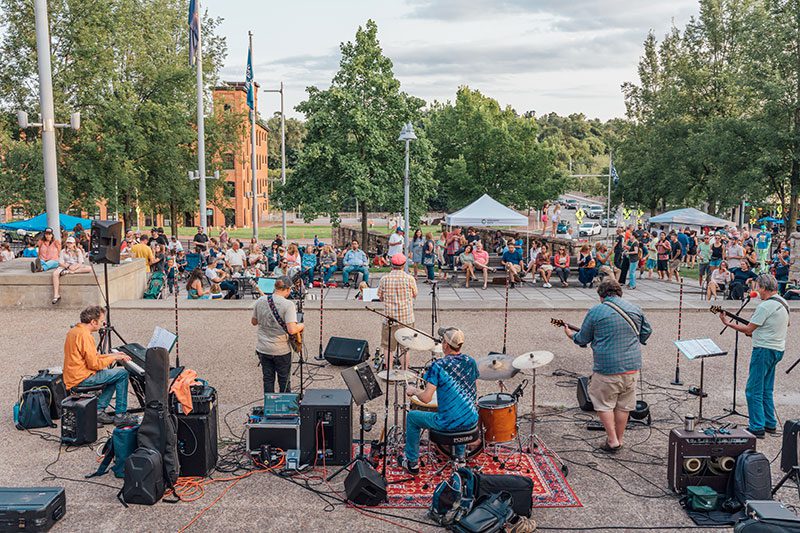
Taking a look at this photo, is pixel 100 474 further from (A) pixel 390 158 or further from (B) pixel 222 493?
(A) pixel 390 158

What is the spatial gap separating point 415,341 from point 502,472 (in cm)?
177

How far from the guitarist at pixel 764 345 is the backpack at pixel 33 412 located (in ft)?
28.7

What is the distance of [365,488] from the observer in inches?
266

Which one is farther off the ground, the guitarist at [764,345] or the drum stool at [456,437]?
the guitarist at [764,345]

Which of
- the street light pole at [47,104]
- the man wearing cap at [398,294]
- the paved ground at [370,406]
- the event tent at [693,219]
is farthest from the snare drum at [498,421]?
the event tent at [693,219]

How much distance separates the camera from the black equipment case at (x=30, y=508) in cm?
604

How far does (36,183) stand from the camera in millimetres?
31031

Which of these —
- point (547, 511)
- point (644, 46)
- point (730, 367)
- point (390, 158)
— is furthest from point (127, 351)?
point (644, 46)

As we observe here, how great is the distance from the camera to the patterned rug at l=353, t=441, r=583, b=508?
22.7ft

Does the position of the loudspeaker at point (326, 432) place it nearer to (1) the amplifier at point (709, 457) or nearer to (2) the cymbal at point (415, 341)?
(2) the cymbal at point (415, 341)

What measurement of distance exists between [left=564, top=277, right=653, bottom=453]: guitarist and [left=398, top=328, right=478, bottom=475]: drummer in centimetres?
164

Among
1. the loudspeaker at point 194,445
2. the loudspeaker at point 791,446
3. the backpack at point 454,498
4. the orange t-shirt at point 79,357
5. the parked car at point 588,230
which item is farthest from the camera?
the parked car at point 588,230

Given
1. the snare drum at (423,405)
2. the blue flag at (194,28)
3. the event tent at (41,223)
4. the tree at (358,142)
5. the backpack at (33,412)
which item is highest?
the blue flag at (194,28)

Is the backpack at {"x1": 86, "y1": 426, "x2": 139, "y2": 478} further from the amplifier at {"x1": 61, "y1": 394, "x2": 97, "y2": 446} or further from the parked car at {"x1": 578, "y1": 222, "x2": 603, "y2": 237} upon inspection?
the parked car at {"x1": 578, "y1": 222, "x2": 603, "y2": 237}
